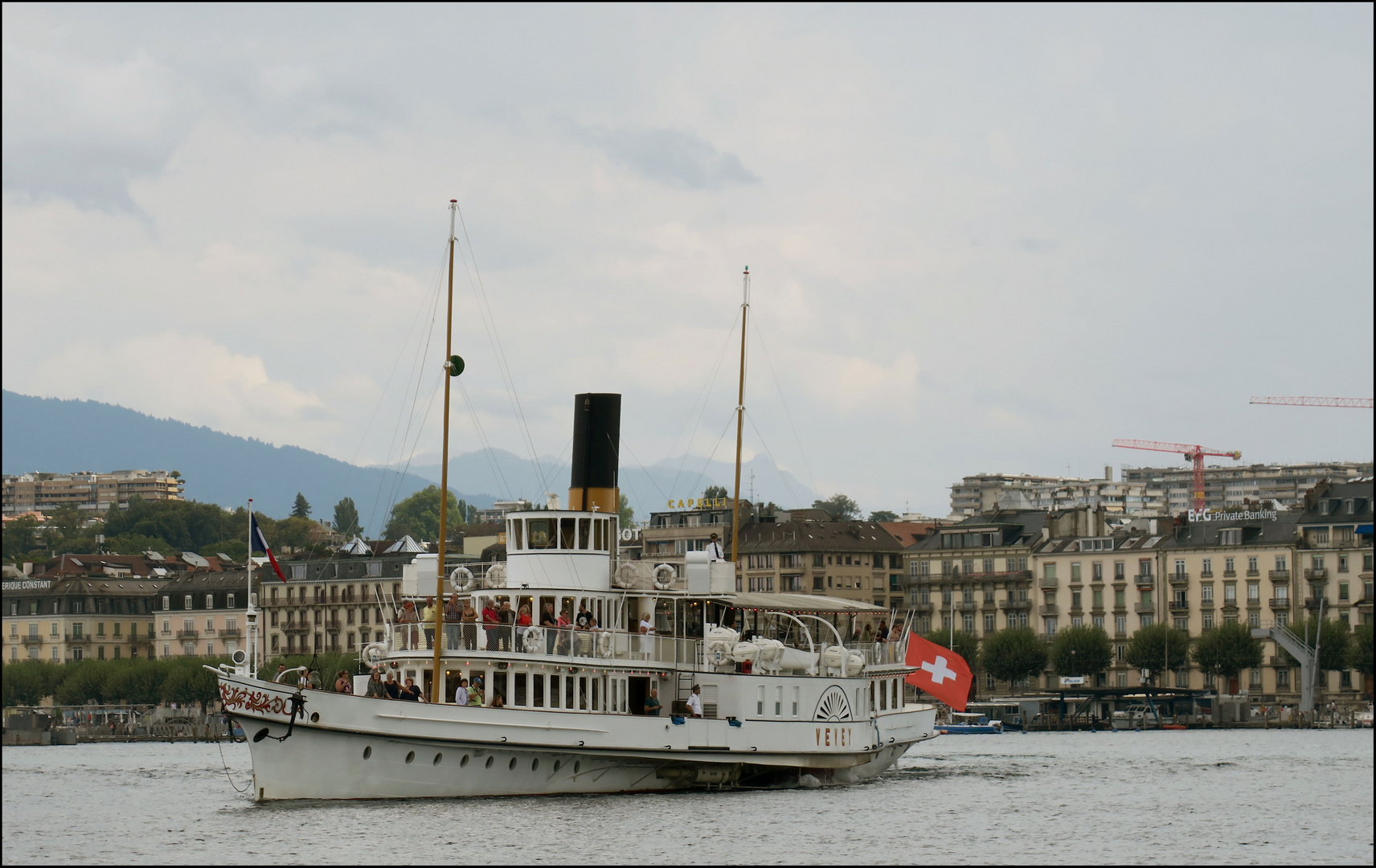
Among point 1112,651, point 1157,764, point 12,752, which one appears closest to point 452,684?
point 1157,764

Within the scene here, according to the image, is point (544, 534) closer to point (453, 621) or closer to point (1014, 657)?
point (453, 621)

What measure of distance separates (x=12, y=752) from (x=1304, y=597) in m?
79.8

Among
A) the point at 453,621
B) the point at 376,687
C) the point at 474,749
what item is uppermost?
the point at 453,621

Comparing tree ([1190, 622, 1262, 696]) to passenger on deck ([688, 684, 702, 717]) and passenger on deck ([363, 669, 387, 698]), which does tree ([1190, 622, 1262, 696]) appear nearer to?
passenger on deck ([688, 684, 702, 717])

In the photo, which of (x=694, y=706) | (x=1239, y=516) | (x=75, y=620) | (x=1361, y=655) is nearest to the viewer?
(x=694, y=706)

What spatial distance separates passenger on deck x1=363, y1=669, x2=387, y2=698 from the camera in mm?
47781

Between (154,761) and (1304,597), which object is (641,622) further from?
(1304,597)

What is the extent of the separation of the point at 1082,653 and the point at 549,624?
303ft

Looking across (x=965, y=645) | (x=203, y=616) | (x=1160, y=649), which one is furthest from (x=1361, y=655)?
(x=203, y=616)

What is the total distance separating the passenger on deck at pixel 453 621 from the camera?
49.5 meters

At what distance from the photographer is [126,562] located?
189m

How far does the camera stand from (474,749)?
47.9 meters

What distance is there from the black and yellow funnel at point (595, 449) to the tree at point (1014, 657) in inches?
3439

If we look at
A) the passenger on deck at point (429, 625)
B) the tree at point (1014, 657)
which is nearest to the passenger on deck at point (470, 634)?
the passenger on deck at point (429, 625)
